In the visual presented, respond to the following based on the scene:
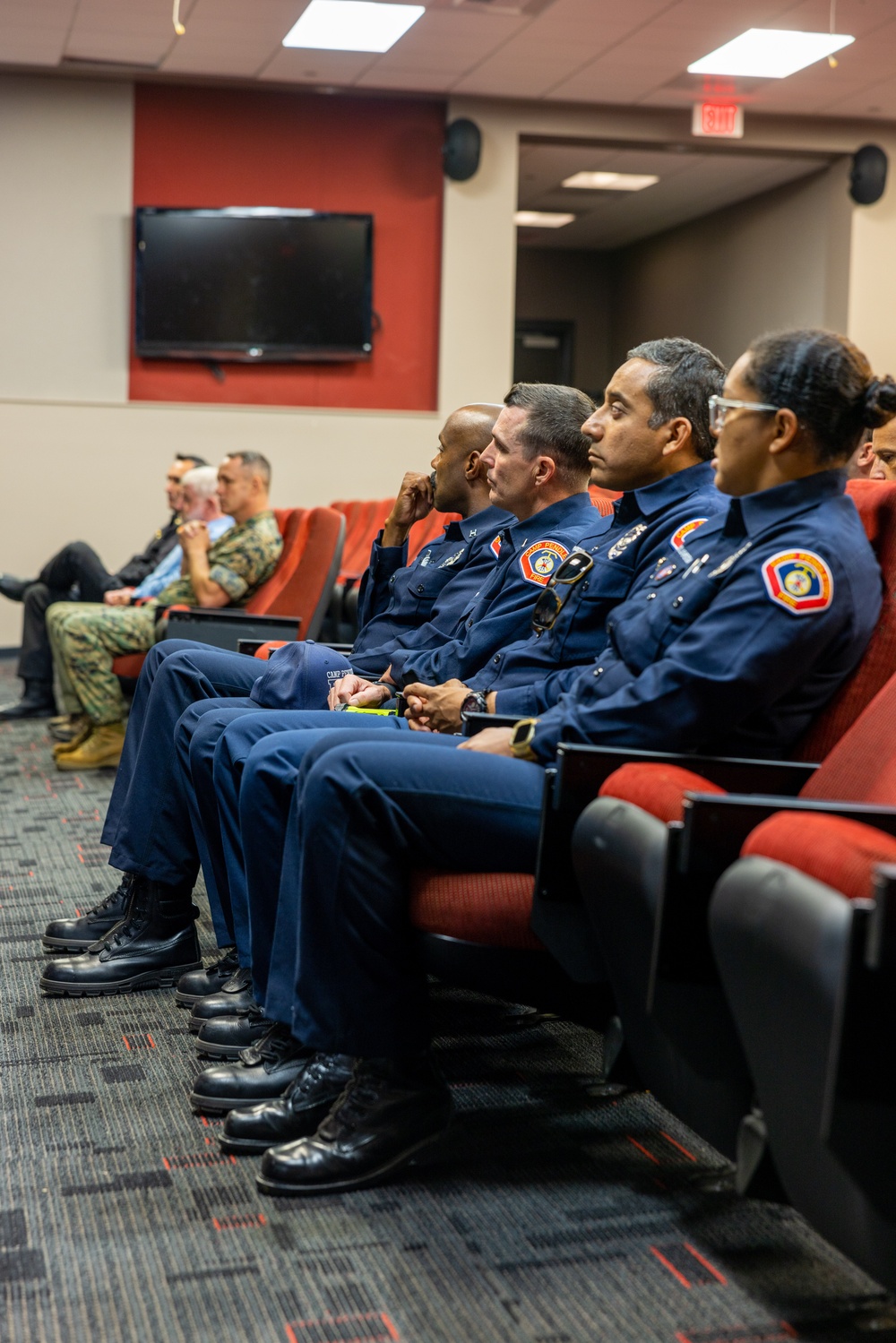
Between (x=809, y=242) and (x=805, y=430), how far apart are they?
7.68 m

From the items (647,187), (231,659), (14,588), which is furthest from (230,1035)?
(647,187)

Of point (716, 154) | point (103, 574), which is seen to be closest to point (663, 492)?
point (103, 574)

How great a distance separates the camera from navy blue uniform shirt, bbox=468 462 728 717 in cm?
201

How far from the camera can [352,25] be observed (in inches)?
259

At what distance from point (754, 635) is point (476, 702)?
696 mm

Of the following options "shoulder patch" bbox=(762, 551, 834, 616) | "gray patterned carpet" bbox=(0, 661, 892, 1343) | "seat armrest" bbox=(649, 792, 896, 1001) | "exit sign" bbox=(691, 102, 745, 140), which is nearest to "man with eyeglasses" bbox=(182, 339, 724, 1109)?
"gray patterned carpet" bbox=(0, 661, 892, 1343)

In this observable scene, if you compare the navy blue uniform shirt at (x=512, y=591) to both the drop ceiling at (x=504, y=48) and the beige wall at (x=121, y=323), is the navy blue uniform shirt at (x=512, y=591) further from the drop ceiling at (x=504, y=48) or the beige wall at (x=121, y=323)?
the beige wall at (x=121, y=323)

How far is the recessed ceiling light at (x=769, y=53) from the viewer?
6.61 m

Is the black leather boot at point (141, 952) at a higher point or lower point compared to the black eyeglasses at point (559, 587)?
lower

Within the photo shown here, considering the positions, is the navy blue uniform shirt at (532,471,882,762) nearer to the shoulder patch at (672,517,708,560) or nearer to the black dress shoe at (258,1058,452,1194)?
the shoulder patch at (672,517,708,560)

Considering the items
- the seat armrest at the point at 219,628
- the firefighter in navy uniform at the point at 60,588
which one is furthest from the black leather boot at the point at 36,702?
the seat armrest at the point at 219,628

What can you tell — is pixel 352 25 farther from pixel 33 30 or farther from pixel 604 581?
pixel 604 581

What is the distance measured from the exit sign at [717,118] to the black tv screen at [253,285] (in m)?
1.96

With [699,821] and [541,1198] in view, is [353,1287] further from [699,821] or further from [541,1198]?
[699,821]
